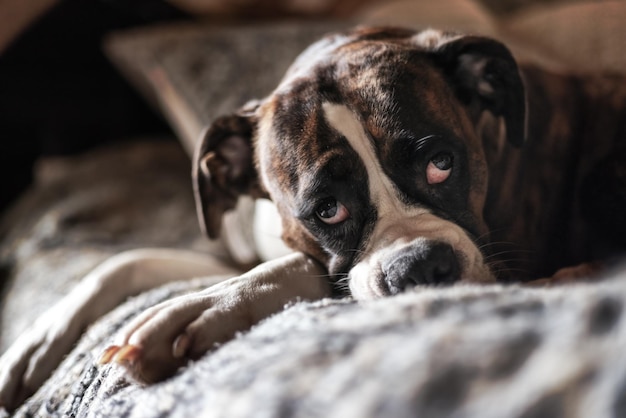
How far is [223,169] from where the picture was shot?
Result: 5.85ft

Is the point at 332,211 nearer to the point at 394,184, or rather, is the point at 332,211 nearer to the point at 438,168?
the point at 394,184

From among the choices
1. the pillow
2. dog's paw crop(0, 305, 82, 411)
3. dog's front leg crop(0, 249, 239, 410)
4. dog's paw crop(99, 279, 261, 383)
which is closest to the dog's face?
dog's paw crop(99, 279, 261, 383)

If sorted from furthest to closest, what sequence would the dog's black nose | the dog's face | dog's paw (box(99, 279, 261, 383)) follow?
the dog's face → the dog's black nose → dog's paw (box(99, 279, 261, 383))

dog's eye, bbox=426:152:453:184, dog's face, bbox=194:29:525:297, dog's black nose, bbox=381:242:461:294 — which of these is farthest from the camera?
dog's eye, bbox=426:152:453:184

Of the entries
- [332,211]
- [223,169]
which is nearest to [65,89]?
[223,169]

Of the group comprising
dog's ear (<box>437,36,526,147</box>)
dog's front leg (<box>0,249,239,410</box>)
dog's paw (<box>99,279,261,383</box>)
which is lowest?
dog's front leg (<box>0,249,239,410</box>)

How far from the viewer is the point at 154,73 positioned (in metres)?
2.72

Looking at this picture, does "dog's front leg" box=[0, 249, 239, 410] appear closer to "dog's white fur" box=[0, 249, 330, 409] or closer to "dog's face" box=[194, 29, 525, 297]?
"dog's white fur" box=[0, 249, 330, 409]

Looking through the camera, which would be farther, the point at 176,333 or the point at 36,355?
the point at 36,355

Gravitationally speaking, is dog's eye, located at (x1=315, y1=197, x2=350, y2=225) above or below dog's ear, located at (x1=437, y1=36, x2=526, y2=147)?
below

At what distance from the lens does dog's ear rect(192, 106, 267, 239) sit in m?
1.72

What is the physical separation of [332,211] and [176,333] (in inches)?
19.8

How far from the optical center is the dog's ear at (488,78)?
1556 mm

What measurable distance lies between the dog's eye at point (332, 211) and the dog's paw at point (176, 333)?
349 mm
